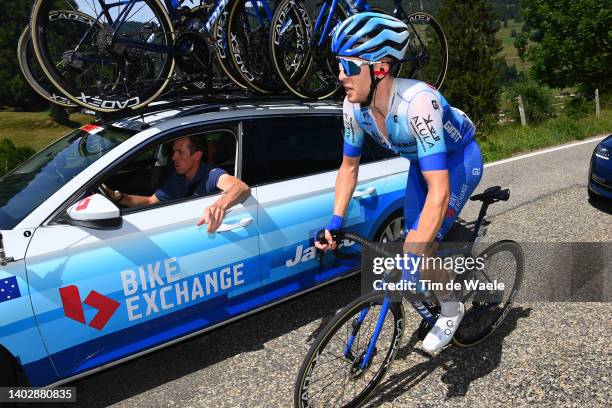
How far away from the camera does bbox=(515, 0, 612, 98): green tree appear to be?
3478 centimetres

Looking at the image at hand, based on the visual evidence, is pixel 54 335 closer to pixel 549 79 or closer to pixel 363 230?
pixel 363 230

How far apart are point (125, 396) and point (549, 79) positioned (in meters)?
44.3

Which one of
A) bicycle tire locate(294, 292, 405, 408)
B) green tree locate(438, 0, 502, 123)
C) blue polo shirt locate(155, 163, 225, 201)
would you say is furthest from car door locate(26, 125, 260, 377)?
green tree locate(438, 0, 502, 123)

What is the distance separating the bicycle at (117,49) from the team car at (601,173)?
4829 mm

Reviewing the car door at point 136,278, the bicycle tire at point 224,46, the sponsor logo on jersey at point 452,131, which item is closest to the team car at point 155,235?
the car door at point 136,278

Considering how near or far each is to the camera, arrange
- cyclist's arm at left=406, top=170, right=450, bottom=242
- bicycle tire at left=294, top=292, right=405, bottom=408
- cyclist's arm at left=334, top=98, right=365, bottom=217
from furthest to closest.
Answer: cyclist's arm at left=334, top=98, right=365, bottom=217 < bicycle tire at left=294, top=292, right=405, bottom=408 < cyclist's arm at left=406, top=170, right=450, bottom=242

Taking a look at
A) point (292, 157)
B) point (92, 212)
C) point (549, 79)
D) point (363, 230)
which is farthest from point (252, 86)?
point (549, 79)

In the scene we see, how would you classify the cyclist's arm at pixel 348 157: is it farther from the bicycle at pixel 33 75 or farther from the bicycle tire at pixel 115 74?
the bicycle at pixel 33 75

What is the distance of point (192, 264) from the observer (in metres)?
2.98

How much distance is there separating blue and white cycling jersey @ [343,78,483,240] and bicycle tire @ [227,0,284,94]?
48.8 inches

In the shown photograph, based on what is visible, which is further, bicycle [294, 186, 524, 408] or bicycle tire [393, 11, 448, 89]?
bicycle tire [393, 11, 448, 89]

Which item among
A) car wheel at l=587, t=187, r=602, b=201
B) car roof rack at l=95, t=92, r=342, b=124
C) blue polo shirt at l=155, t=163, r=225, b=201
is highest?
car roof rack at l=95, t=92, r=342, b=124

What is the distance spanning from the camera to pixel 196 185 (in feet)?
10.8

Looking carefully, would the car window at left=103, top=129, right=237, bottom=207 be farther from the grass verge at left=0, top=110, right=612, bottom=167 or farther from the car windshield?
the grass verge at left=0, top=110, right=612, bottom=167
